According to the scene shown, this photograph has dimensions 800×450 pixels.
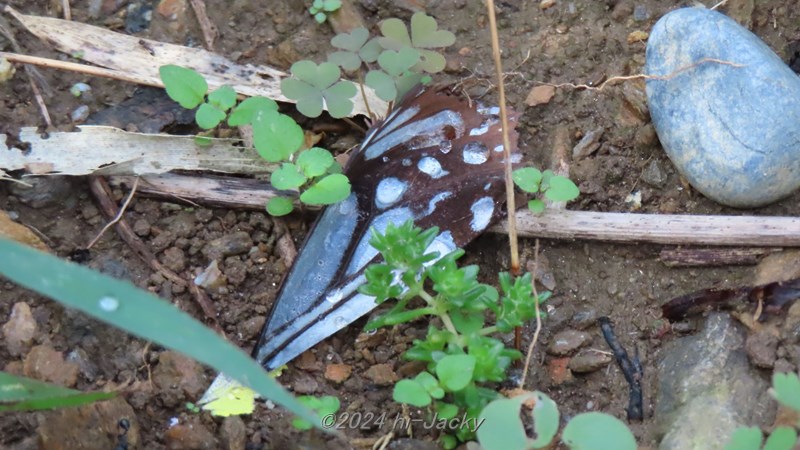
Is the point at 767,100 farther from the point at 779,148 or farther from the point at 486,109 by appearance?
the point at 486,109

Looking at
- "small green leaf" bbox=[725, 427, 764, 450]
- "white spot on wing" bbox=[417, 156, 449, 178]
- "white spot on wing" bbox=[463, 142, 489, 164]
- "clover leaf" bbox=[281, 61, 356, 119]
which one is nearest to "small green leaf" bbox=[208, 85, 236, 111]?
"clover leaf" bbox=[281, 61, 356, 119]

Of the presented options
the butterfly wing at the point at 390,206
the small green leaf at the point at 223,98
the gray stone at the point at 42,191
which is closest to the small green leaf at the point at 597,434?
the butterfly wing at the point at 390,206

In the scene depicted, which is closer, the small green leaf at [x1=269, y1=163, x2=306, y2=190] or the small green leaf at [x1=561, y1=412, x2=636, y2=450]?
the small green leaf at [x1=561, y1=412, x2=636, y2=450]

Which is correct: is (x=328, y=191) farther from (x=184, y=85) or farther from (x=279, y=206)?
(x=184, y=85)

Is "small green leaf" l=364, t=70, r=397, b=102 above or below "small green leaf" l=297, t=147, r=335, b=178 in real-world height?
above

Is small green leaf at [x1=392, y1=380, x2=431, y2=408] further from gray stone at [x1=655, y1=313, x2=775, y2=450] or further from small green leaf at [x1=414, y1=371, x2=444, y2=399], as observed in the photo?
gray stone at [x1=655, y1=313, x2=775, y2=450]

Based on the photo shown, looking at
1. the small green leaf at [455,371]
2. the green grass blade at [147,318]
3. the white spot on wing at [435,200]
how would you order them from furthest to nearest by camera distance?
the white spot on wing at [435,200] < the small green leaf at [455,371] < the green grass blade at [147,318]

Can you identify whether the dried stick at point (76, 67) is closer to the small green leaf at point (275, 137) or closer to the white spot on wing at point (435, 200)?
the small green leaf at point (275, 137)
